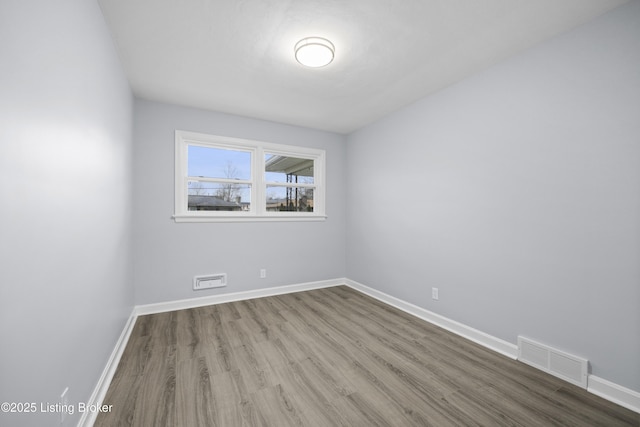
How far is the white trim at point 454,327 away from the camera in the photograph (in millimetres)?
2298

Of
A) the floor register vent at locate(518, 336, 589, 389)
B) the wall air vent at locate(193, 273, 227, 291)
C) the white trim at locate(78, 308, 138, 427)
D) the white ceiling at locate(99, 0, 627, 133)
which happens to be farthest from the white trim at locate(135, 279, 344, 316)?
the floor register vent at locate(518, 336, 589, 389)

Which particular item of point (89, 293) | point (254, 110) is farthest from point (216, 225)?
point (89, 293)

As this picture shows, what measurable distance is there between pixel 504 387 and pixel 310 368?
1.43 m

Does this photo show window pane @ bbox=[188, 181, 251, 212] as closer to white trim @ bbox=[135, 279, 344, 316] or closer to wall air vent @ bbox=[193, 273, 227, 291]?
wall air vent @ bbox=[193, 273, 227, 291]

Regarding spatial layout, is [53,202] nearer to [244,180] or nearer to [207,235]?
[207,235]

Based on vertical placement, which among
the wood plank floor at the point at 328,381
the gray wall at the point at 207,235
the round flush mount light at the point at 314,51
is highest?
the round flush mount light at the point at 314,51

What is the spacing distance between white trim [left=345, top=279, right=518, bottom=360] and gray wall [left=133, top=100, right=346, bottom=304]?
1167mm

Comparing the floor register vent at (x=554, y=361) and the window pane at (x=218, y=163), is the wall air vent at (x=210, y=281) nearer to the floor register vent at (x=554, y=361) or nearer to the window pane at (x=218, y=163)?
the window pane at (x=218, y=163)

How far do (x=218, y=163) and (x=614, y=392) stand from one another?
14.4ft

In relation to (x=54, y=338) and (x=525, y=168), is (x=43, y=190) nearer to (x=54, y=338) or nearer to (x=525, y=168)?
(x=54, y=338)

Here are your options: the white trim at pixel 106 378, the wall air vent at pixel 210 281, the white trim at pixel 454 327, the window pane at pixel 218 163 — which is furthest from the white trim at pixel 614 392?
the window pane at pixel 218 163

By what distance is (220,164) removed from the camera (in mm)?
3707

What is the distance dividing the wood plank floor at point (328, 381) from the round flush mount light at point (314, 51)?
256 cm

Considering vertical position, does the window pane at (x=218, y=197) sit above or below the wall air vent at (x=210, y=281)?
above
